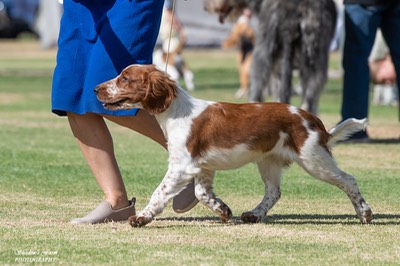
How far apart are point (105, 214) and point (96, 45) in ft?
3.70

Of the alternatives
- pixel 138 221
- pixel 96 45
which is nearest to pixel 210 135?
pixel 138 221

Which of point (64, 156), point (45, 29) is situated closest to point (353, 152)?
point (64, 156)

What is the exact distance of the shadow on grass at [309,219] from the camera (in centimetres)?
738

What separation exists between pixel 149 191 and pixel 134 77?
2114 mm

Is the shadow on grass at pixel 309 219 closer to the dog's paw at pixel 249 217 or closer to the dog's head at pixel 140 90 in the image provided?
the dog's paw at pixel 249 217

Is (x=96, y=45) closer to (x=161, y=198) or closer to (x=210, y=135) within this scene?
(x=210, y=135)

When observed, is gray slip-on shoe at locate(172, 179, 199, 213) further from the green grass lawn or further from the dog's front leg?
the dog's front leg

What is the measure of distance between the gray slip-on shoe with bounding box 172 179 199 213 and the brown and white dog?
0.20 m

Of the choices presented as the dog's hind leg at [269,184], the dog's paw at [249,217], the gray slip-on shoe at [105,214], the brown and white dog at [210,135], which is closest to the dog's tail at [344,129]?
the brown and white dog at [210,135]

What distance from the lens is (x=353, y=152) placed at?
39.2ft

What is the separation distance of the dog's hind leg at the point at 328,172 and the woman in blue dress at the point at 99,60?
1.18 meters

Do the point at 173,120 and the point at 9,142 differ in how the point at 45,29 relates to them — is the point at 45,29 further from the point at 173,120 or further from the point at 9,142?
the point at 173,120

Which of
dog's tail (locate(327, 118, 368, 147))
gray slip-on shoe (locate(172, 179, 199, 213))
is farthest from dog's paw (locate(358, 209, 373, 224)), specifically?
gray slip-on shoe (locate(172, 179, 199, 213))

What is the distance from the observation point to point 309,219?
7.56 m
